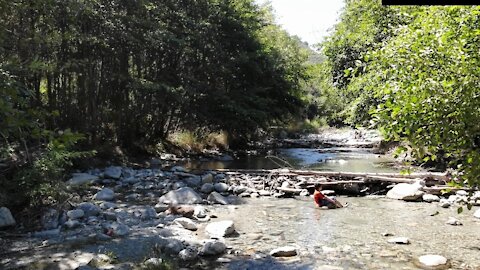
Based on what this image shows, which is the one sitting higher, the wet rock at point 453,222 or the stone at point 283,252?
the wet rock at point 453,222

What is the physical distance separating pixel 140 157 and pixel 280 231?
34.0 feet

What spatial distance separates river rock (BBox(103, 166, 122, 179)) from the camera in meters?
14.1

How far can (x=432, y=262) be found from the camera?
7148 mm

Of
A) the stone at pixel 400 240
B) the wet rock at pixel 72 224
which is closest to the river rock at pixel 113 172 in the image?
the wet rock at pixel 72 224

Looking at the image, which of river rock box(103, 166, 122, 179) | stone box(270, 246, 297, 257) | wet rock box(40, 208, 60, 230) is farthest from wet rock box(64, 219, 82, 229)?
river rock box(103, 166, 122, 179)

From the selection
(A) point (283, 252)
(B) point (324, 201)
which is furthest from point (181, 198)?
(A) point (283, 252)

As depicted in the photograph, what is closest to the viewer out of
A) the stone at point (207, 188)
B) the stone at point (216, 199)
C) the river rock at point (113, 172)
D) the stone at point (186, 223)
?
the stone at point (186, 223)

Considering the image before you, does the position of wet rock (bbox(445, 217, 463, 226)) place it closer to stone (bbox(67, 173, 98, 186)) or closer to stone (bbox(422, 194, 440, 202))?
stone (bbox(422, 194, 440, 202))

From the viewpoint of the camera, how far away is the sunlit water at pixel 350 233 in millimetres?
7301

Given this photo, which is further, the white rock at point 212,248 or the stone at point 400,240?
the stone at point 400,240

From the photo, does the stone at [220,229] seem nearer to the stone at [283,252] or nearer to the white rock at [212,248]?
the white rock at [212,248]

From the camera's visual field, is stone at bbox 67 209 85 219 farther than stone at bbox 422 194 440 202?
No

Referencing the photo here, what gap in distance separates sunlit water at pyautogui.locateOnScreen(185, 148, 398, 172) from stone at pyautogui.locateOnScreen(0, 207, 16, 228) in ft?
31.7

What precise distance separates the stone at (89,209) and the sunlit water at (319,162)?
7.95 m
